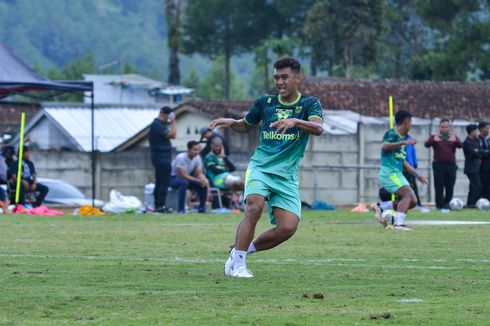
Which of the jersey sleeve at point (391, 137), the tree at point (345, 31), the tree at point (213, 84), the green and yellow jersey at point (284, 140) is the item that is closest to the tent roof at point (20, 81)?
the jersey sleeve at point (391, 137)

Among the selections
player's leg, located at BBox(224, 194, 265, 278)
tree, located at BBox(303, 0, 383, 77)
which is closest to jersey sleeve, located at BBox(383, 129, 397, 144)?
player's leg, located at BBox(224, 194, 265, 278)

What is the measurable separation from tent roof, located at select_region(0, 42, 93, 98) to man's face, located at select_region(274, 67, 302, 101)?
14.4 meters

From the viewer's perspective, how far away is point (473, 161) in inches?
1119

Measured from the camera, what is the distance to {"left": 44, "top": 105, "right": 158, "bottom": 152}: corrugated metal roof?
55500mm

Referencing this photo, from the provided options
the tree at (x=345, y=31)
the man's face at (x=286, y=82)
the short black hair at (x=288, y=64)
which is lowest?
the man's face at (x=286, y=82)

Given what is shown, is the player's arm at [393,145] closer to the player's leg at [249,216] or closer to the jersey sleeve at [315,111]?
the jersey sleeve at [315,111]

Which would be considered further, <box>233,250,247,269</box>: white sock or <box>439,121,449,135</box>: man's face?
<box>439,121,449,135</box>: man's face

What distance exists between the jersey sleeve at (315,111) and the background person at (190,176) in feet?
48.5

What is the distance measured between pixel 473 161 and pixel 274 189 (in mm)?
17550

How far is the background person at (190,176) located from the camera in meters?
26.4

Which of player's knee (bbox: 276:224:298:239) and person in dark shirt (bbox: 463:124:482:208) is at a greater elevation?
person in dark shirt (bbox: 463:124:482:208)

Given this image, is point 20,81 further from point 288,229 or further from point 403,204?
point 288,229

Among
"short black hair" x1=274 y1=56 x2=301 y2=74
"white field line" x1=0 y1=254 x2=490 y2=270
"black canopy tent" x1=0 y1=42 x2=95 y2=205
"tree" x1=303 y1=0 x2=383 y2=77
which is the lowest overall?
"white field line" x1=0 y1=254 x2=490 y2=270

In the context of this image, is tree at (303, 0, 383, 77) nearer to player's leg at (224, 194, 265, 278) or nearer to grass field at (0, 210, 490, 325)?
grass field at (0, 210, 490, 325)
